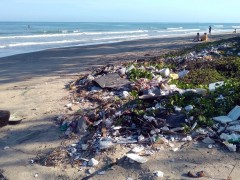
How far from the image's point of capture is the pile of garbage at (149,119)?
430 cm

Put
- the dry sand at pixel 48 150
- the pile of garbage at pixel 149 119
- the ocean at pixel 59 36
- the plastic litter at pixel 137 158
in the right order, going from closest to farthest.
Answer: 1. the dry sand at pixel 48 150
2. the plastic litter at pixel 137 158
3. the pile of garbage at pixel 149 119
4. the ocean at pixel 59 36

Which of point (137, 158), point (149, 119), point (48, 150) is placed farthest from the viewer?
point (149, 119)

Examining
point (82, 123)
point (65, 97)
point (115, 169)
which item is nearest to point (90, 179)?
point (115, 169)

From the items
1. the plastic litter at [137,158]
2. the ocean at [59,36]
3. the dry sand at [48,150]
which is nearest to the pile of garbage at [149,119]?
the plastic litter at [137,158]

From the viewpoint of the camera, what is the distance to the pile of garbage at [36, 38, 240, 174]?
4.30 m

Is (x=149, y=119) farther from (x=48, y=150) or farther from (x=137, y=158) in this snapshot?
(x=48, y=150)

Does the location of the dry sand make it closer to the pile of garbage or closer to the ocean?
the pile of garbage

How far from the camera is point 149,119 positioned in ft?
15.6

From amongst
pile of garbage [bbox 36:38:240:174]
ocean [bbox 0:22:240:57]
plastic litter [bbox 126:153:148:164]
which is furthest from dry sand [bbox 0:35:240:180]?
ocean [bbox 0:22:240:57]

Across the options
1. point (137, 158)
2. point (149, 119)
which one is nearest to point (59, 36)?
point (149, 119)

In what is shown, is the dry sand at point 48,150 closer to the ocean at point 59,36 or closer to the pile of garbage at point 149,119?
the pile of garbage at point 149,119

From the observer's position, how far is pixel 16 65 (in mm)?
13688

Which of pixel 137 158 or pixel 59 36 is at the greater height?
pixel 59 36

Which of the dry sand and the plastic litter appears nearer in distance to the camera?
the dry sand
